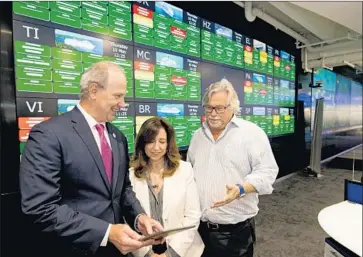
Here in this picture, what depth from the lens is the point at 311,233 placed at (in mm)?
3297

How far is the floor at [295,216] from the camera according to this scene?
115 inches

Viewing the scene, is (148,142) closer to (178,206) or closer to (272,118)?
(178,206)

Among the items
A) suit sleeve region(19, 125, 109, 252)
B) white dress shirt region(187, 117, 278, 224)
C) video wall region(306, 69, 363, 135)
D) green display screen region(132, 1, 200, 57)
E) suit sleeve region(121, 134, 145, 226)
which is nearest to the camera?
suit sleeve region(19, 125, 109, 252)

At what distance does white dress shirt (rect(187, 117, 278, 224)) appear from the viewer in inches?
64.8

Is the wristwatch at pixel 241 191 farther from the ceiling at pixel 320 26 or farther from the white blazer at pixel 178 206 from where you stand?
the ceiling at pixel 320 26

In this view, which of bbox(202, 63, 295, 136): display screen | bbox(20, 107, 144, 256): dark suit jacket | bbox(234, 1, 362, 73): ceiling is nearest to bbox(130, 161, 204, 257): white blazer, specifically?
bbox(20, 107, 144, 256): dark suit jacket

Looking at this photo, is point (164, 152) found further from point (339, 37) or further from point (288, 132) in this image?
point (339, 37)

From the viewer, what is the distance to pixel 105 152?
130 centimetres

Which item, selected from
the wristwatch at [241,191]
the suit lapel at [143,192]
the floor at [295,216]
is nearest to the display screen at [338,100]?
the floor at [295,216]

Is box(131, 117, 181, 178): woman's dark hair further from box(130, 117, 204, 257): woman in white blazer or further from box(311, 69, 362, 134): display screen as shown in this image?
box(311, 69, 362, 134): display screen

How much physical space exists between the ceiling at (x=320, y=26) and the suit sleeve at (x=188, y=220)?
2934 mm

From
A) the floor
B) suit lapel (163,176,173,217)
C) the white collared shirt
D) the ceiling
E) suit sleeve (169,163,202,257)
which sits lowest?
the floor

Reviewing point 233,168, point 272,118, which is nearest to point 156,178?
point 233,168

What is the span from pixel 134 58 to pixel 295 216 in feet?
10.4
